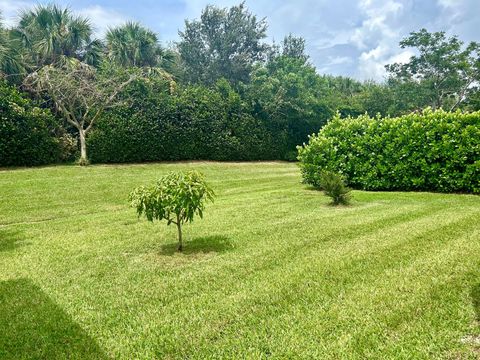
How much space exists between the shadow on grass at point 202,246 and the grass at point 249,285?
0.16 feet

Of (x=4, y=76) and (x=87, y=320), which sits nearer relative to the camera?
(x=87, y=320)

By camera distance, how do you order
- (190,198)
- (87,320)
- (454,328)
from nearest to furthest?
(454,328) → (87,320) → (190,198)

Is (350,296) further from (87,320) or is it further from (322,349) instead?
(87,320)

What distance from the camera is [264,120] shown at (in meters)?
23.5

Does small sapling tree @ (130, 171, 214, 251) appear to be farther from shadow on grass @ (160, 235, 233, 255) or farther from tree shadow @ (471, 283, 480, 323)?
tree shadow @ (471, 283, 480, 323)

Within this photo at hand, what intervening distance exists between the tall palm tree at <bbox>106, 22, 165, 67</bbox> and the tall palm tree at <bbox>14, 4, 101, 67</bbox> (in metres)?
1.91

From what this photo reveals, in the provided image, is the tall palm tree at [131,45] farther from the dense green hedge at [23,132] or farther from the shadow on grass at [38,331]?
the shadow on grass at [38,331]

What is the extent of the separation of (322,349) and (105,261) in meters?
3.63

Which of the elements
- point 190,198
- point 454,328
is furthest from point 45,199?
point 454,328

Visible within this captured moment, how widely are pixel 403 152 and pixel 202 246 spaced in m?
7.92

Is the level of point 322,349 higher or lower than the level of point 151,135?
lower

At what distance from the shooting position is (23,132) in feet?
51.2

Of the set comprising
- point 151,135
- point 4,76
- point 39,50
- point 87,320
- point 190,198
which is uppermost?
point 39,50

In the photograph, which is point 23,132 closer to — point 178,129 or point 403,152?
point 178,129
